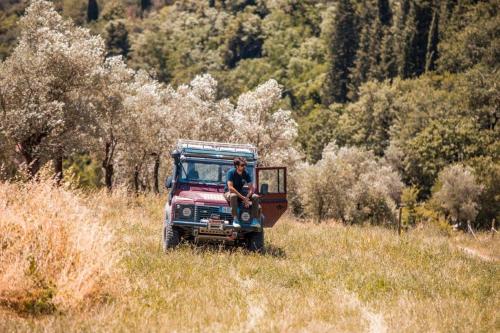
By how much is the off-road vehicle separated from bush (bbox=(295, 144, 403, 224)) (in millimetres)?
39045

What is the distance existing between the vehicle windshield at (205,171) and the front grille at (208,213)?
4.92 feet

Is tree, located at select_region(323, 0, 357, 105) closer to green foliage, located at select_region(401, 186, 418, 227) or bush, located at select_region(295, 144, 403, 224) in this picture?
green foliage, located at select_region(401, 186, 418, 227)

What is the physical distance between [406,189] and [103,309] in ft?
234

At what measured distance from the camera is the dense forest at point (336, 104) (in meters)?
32.9

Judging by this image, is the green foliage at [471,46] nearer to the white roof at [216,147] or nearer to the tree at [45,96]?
the tree at [45,96]

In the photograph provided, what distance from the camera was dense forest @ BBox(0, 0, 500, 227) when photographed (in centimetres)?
3294

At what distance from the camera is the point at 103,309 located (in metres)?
9.96

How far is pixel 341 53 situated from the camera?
482 feet

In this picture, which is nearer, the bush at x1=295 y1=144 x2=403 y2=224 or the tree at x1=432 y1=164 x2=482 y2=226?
the bush at x1=295 y1=144 x2=403 y2=224

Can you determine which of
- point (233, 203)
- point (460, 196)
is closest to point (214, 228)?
point (233, 203)

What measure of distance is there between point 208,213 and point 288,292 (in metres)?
4.54

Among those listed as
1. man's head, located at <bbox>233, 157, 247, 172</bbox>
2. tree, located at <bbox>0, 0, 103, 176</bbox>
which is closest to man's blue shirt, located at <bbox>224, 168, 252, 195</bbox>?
man's head, located at <bbox>233, 157, 247, 172</bbox>

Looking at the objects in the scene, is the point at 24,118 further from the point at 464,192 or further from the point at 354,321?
the point at 464,192

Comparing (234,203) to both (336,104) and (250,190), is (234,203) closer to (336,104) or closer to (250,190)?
(250,190)
